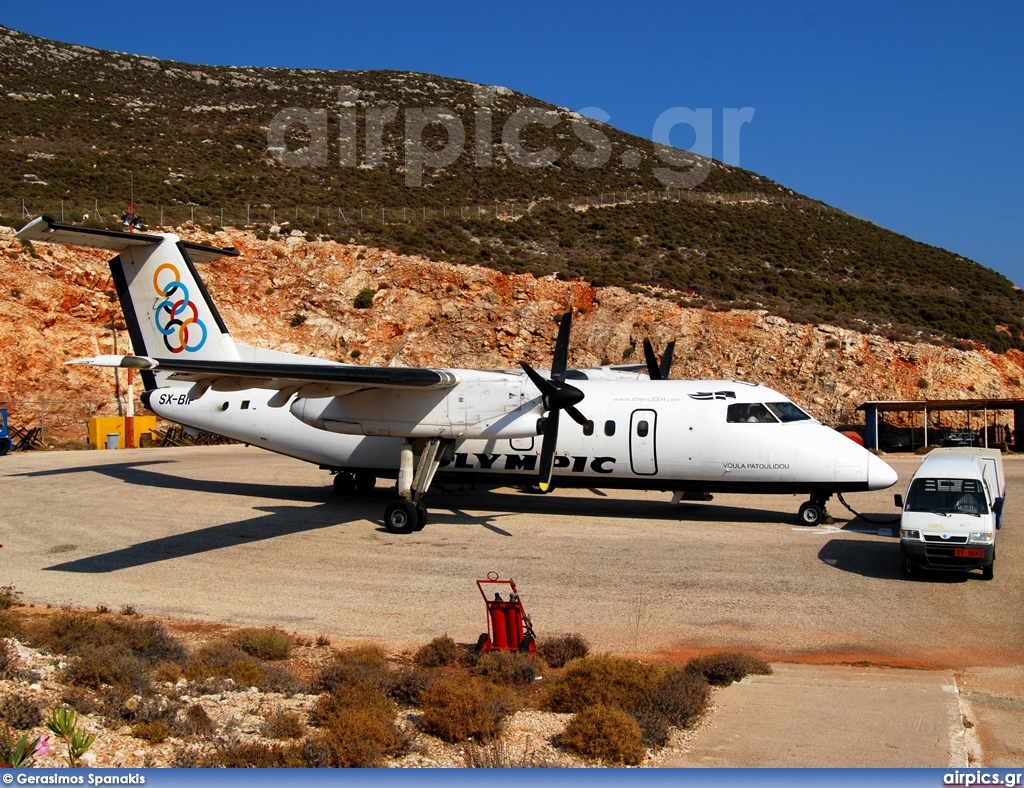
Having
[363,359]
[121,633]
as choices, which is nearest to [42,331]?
[363,359]

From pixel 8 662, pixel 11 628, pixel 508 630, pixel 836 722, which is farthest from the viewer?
pixel 11 628

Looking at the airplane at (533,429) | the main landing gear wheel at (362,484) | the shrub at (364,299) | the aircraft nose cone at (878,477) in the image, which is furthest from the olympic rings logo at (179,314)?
the shrub at (364,299)

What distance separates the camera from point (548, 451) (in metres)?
17.1

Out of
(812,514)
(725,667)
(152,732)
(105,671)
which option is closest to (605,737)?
(725,667)

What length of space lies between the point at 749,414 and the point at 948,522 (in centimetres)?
548

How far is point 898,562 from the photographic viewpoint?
1452 centimetres

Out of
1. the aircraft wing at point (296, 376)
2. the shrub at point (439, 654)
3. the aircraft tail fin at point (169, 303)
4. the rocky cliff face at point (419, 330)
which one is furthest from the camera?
the rocky cliff face at point (419, 330)

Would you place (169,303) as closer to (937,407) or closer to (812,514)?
(812,514)

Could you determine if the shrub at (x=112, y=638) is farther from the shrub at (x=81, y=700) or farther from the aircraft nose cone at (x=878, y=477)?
the aircraft nose cone at (x=878, y=477)

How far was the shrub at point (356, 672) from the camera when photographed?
8289 mm

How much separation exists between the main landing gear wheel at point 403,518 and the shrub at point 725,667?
30.9 ft

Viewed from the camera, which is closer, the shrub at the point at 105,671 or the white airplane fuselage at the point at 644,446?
the shrub at the point at 105,671

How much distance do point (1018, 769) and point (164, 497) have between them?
69.1 feet

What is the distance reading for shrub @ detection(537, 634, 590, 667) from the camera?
9.56 m
